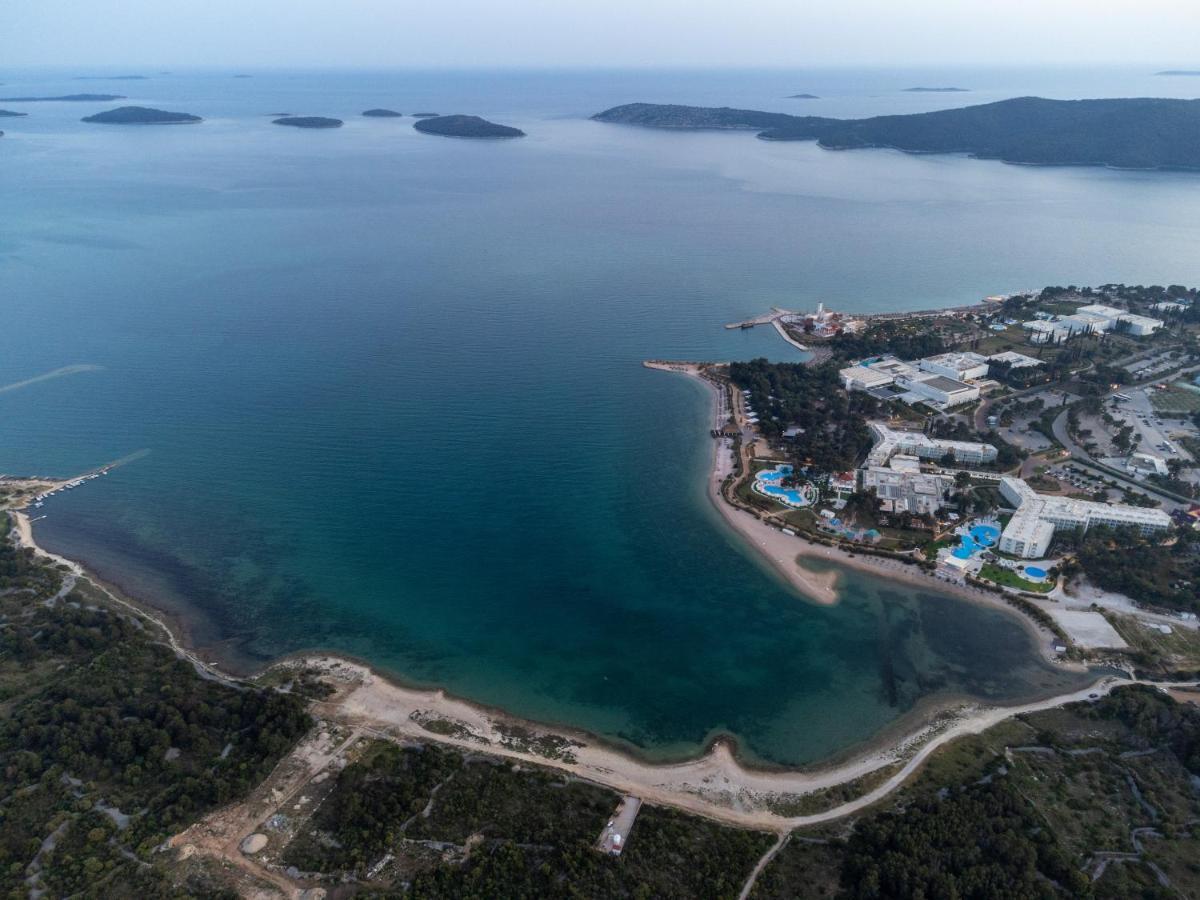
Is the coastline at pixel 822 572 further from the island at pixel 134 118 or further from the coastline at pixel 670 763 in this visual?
the island at pixel 134 118

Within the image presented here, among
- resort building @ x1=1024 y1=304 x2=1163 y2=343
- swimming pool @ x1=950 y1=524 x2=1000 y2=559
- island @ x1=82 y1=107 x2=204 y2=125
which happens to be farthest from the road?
island @ x1=82 y1=107 x2=204 y2=125

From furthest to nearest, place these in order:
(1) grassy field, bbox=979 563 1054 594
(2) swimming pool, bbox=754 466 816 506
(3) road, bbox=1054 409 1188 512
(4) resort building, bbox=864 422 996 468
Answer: (4) resort building, bbox=864 422 996 468 → (2) swimming pool, bbox=754 466 816 506 → (3) road, bbox=1054 409 1188 512 → (1) grassy field, bbox=979 563 1054 594

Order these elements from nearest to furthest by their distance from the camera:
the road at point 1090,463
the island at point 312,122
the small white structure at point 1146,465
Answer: the road at point 1090,463, the small white structure at point 1146,465, the island at point 312,122

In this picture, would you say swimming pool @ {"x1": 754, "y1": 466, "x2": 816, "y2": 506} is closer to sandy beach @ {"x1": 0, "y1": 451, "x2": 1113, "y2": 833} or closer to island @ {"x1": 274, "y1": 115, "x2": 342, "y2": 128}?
sandy beach @ {"x1": 0, "y1": 451, "x2": 1113, "y2": 833}

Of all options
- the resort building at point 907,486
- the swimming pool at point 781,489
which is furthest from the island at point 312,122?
the resort building at point 907,486

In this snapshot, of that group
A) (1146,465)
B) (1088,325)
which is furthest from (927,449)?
(1088,325)

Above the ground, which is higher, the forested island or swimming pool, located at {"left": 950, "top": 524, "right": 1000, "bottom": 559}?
the forested island

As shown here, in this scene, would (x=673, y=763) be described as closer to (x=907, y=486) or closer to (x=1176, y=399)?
(x=907, y=486)
